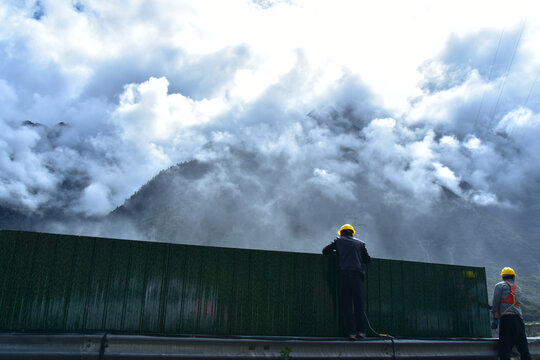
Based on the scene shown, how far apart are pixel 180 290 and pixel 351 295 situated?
2.86m

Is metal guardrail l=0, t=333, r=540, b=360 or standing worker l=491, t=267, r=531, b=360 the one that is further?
standing worker l=491, t=267, r=531, b=360

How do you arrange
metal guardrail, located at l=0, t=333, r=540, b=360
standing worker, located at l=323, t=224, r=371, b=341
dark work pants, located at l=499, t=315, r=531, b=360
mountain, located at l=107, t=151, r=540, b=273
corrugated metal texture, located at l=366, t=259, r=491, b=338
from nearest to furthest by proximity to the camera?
1. metal guardrail, located at l=0, t=333, r=540, b=360
2. standing worker, located at l=323, t=224, r=371, b=341
3. dark work pants, located at l=499, t=315, r=531, b=360
4. corrugated metal texture, located at l=366, t=259, r=491, b=338
5. mountain, located at l=107, t=151, r=540, b=273

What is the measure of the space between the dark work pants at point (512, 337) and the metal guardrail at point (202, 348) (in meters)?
1.00

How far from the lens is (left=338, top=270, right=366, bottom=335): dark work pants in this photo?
6805 mm

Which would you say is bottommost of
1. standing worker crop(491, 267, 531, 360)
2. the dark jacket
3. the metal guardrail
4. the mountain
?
the metal guardrail

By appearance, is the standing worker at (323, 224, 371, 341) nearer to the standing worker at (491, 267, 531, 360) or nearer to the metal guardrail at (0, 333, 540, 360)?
the metal guardrail at (0, 333, 540, 360)

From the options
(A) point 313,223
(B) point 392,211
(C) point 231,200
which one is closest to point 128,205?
(C) point 231,200

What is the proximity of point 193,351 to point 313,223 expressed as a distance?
81049 millimetres

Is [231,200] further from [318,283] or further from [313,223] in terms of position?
[318,283]

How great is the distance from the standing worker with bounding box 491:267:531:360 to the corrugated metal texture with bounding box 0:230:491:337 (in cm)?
120

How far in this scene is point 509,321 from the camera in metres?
7.30

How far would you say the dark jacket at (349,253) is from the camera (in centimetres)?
683

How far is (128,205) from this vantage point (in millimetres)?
89125

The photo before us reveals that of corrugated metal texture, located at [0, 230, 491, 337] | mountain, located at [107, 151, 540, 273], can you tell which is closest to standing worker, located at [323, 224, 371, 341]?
corrugated metal texture, located at [0, 230, 491, 337]
